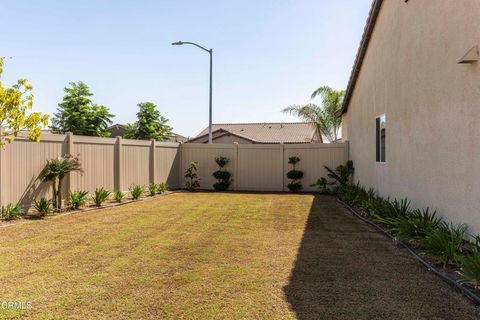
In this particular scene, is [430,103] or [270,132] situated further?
[270,132]

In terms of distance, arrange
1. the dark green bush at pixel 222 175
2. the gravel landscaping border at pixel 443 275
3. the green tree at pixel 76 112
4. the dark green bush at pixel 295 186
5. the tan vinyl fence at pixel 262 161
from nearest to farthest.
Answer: the gravel landscaping border at pixel 443 275
the tan vinyl fence at pixel 262 161
the dark green bush at pixel 295 186
the dark green bush at pixel 222 175
the green tree at pixel 76 112

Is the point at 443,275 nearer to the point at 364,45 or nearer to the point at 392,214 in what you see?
the point at 392,214

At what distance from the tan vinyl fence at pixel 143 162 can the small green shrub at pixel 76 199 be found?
0.77 ft

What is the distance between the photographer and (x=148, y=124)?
2331 cm

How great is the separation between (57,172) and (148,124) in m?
15.1

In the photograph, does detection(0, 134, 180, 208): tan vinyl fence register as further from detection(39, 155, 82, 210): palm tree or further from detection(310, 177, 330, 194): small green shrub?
detection(310, 177, 330, 194): small green shrub

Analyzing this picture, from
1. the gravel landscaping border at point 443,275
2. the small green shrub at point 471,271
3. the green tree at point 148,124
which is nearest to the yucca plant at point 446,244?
the gravel landscaping border at point 443,275

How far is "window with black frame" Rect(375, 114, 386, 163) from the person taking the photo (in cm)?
920

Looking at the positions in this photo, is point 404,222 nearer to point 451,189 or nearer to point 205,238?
point 451,189

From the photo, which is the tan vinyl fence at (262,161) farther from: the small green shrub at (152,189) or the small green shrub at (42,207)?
the small green shrub at (42,207)

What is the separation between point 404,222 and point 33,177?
841 centimetres

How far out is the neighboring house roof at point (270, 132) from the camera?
30.6 meters

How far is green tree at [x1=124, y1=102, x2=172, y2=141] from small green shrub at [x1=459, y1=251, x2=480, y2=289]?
21.2m

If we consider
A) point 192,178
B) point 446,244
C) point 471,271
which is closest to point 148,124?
point 192,178
